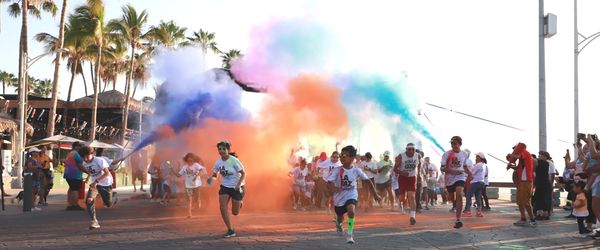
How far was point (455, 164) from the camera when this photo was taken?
11242 millimetres

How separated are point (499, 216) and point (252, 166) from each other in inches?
252

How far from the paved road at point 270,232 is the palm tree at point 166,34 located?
22.5 meters

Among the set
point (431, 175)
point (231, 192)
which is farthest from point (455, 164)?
point (431, 175)

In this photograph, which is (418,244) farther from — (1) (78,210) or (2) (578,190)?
(1) (78,210)

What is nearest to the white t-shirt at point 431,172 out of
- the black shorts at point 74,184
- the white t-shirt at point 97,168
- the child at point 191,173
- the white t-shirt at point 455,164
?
the white t-shirt at point 455,164

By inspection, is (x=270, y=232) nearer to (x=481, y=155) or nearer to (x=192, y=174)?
(x=192, y=174)

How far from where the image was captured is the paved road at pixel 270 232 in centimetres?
868

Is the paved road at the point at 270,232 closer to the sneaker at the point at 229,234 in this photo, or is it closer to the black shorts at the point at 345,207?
the sneaker at the point at 229,234

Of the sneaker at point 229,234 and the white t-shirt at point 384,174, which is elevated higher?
the white t-shirt at point 384,174

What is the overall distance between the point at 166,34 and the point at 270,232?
2804cm

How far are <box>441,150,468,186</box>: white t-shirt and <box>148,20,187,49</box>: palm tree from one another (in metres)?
24.8

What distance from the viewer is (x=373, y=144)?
18188mm

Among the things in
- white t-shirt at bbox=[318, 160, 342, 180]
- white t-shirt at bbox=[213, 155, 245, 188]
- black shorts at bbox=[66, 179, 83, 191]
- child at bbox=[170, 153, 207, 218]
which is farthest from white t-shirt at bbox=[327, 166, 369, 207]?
black shorts at bbox=[66, 179, 83, 191]

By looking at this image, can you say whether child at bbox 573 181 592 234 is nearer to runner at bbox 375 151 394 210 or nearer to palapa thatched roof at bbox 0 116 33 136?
runner at bbox 375 151 394 210
